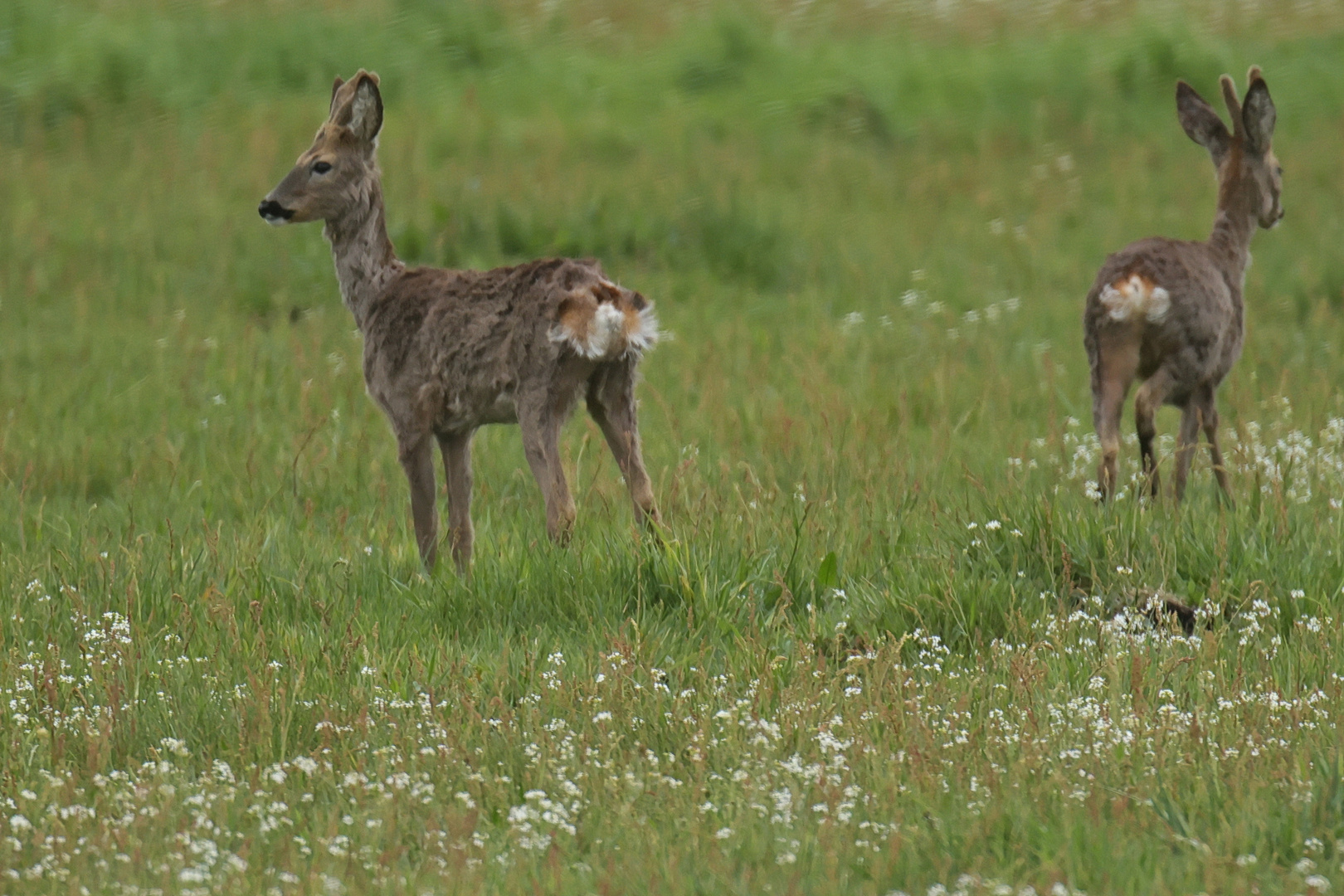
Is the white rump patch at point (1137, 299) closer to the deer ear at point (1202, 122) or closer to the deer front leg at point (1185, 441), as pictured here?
the deer front leg at point (1185, 441)

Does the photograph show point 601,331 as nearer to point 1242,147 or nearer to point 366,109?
point 366,109

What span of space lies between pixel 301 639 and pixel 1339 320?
8285 millimetres

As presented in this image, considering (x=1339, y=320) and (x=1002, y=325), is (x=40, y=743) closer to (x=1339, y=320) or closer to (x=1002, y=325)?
(x=1002, y=325)

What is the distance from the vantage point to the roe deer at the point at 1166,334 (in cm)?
730

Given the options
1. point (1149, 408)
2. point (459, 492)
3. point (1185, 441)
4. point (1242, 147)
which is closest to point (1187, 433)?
point (1185, 441)

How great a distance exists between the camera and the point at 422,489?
6.60m

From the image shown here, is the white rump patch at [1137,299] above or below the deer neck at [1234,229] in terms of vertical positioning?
below

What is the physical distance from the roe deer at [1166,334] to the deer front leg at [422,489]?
273 cm

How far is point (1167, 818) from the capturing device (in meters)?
3.89

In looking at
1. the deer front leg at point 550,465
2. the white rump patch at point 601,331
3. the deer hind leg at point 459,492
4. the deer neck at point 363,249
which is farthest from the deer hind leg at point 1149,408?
the deer neck at point 363,249

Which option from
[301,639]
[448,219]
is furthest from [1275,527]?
[448,219]

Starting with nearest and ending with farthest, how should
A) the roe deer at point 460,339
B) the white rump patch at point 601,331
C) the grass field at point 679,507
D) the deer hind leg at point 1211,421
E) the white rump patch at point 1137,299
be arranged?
the grass field at point 679,507
the white rump patch at point 601,331
the roe deer at point 460,339
the white rump patch at point 1137,299
the deer hind leg at point 1211,421

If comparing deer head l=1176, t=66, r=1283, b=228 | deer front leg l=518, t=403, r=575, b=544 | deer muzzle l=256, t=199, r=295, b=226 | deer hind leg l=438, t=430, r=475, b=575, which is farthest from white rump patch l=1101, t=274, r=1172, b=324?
deer muzzle l=256, t=199, r=295, b=226

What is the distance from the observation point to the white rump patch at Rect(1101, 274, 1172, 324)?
23.7 feet
